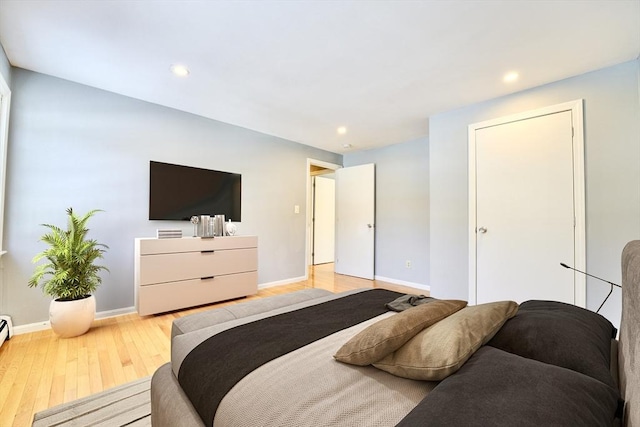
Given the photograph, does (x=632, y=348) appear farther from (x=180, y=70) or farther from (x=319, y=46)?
(x=180, y=70)

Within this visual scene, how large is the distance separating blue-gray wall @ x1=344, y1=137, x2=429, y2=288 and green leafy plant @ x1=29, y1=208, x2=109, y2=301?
3862 millimetres

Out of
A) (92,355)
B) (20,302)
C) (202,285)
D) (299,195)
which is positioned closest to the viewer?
(92,355)

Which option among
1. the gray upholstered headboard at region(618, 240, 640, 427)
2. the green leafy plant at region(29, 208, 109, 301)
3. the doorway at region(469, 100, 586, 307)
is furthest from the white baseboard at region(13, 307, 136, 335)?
the doorway at region(469, 100, 586, 307)

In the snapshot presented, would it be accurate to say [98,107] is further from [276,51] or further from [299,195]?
[299,195]

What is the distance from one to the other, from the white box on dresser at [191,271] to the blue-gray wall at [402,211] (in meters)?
2.28

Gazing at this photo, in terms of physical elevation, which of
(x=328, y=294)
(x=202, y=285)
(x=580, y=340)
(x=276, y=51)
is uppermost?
(x=276, y=51)

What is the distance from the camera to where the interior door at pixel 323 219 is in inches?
253

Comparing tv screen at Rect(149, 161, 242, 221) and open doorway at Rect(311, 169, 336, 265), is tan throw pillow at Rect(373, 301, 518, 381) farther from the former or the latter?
open doorway at Rect(311, 169, 336, 265)

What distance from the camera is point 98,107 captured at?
8.99 ft

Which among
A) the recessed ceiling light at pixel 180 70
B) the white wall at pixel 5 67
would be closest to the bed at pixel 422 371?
the recessed ceiling light at pixel 180 70

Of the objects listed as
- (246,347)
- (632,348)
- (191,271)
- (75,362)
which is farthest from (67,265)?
(632,348)

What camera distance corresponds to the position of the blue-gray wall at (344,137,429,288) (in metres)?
4.15

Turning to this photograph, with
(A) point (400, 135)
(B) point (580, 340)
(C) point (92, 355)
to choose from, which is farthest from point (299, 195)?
(B) point (580, 340)

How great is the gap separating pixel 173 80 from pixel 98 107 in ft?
2.98
